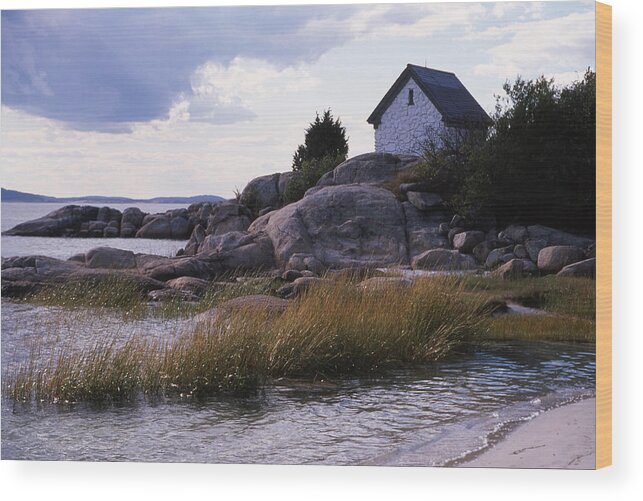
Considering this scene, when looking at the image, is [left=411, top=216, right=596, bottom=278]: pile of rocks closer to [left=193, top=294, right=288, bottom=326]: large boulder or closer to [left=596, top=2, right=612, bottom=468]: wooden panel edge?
[left=596, top=2, right=612, bottom=468]: wooden panel edge

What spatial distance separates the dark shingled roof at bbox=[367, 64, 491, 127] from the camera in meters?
6.84

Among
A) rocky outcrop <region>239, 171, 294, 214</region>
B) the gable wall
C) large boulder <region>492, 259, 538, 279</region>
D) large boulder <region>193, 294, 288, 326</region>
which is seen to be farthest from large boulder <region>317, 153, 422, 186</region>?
large boulder <region>492, 259, 538, 279</region>

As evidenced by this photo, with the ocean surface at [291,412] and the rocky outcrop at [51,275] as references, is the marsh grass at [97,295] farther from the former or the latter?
the ocean surface at [291,412]

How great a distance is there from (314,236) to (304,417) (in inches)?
90.1

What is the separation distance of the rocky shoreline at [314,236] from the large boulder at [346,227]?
0.04ft

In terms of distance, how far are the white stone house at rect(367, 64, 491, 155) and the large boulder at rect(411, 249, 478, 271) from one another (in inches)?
37.5

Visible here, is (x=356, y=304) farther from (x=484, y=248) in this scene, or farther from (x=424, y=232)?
(x=484, y=248)

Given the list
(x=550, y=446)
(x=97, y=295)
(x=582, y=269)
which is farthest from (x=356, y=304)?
(x=97, y=295)

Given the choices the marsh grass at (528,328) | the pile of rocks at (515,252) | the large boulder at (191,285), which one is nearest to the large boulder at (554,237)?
the pile of rocks at (515,252)

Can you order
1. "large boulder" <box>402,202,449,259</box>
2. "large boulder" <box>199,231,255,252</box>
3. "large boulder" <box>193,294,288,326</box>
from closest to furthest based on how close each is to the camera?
"large boulder" <box>193,294,288,326</box>, "large boulder" <box>402,202,449,259</box>, "large boulder" <box>199,231,255,252</box>

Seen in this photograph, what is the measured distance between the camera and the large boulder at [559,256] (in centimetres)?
656

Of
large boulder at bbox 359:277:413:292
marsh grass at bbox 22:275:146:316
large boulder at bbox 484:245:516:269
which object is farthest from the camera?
marsh grass at bbox 22:275:146:316

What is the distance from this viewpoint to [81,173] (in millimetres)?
7191

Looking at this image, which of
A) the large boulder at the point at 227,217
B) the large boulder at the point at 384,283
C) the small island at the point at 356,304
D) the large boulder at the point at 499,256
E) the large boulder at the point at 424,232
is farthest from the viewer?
the large boulder at the point at 227,217
